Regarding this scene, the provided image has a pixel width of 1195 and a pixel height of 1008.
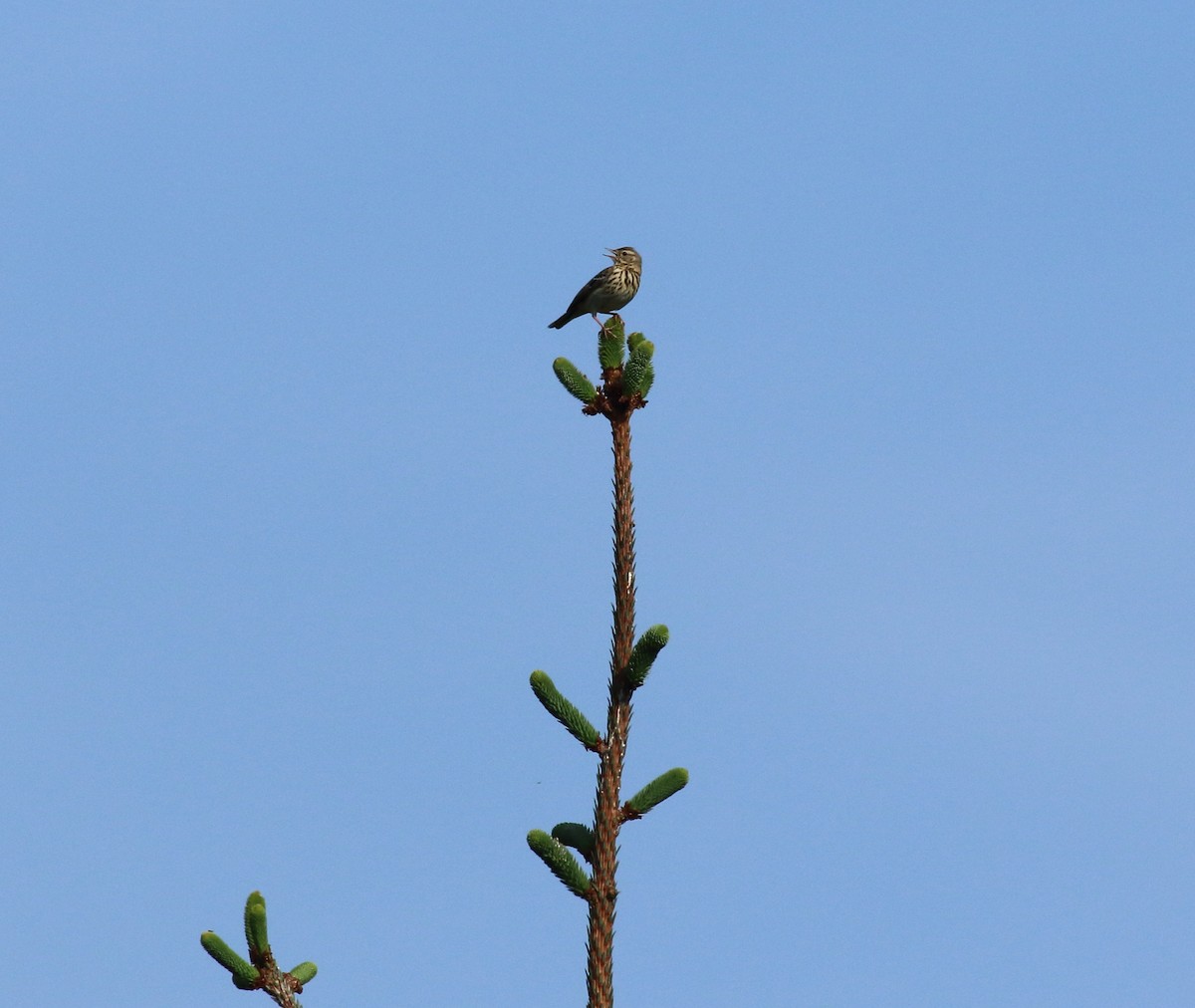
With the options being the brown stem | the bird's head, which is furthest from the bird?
the brown stem

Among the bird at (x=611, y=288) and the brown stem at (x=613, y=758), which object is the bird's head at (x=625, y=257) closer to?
the bird at (x=611, y=288)

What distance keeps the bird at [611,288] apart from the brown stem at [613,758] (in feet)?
43.1

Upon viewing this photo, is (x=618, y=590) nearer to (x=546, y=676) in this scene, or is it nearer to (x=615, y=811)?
(x=546, y=676)

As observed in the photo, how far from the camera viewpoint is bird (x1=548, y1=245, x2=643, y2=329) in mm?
19906

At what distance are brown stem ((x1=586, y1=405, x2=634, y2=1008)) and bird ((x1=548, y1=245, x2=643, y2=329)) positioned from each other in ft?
43.1

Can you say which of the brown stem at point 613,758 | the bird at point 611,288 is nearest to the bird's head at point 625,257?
the bird at point 611,288

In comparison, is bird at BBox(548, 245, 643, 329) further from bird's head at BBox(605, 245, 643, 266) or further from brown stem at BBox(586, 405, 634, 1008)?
brown stem at BBox(586, 405, 634, 1008)

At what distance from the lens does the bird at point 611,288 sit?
19.9 m

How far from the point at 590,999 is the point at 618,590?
1740 mm

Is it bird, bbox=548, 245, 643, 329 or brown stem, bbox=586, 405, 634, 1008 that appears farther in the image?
bird, bbox=548, 245, 643, 329

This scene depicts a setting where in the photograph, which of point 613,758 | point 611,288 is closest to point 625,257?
point 611,288

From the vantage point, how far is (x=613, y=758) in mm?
6020

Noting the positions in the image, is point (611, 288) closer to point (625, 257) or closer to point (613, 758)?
point (625, 257)

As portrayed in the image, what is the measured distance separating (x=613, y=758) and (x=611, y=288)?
14.5 meters
